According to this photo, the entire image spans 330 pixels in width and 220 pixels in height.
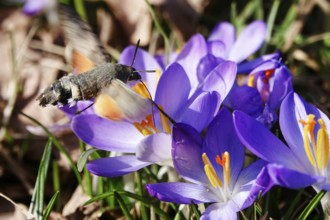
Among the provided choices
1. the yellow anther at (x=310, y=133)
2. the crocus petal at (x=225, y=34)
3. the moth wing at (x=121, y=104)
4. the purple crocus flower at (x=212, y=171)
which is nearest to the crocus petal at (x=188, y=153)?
the purple crocus flower at (x=212, y=171)

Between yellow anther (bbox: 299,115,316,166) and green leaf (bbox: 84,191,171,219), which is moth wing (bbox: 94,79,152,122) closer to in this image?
green leaf (bbox: 84,191,171,219)

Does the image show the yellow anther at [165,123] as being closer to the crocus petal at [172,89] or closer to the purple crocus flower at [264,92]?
the crocus petal at [172,89]

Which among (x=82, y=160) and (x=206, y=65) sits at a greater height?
(x=206, y=65)

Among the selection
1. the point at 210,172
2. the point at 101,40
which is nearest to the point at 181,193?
the point at 210,172

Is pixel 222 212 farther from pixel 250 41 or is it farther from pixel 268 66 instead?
pixel 250 41

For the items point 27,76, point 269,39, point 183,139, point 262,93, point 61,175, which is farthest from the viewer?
point 27,76

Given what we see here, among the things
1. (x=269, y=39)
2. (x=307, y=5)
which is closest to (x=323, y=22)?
(x=307, y=5)

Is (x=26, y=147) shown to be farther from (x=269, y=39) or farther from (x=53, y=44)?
(x=269, y=39)
